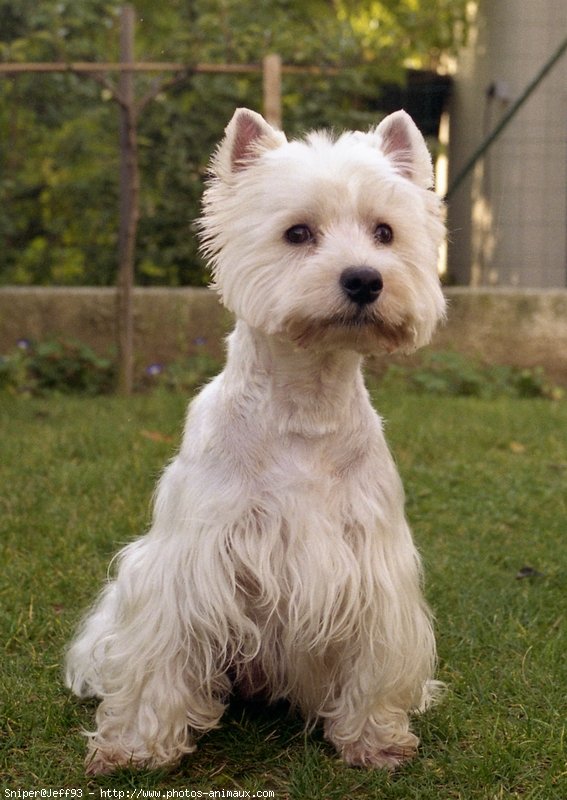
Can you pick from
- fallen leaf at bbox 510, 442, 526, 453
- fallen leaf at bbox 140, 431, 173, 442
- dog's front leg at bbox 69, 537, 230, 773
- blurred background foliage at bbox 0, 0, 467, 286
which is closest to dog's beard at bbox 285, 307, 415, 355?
dog's front leg at bbox 69, 537, 230, 773

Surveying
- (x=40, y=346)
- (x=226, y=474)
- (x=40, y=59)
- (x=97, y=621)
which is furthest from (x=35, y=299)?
(x=226, y=474)

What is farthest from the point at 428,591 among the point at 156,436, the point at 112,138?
the point at 112,138

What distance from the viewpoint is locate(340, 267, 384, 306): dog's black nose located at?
2297 millimetres

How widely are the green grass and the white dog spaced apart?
12 cm

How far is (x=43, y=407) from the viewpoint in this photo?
21.3 ft

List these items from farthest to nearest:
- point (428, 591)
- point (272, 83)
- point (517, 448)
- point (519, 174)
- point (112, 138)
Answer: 1. point (519, 174)
2. point (112, 138)
3. point (272, 83)
4. point (517, 448)
5. point (428, 591)

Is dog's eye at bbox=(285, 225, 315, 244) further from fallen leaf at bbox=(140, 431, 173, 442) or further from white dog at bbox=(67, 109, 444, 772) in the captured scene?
fallen leaf at bbox=(140, 431, 173, 442)

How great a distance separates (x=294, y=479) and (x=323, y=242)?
54cm

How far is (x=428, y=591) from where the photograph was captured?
12.2 ft

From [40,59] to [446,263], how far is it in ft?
12.1

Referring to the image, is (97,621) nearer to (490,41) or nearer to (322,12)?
(322,12)

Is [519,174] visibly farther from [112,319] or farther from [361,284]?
[361,284]

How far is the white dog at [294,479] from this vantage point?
2.38 metres

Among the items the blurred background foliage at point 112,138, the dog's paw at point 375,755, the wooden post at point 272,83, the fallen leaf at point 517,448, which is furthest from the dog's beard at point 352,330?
the blurred background foliage at point 112,138
